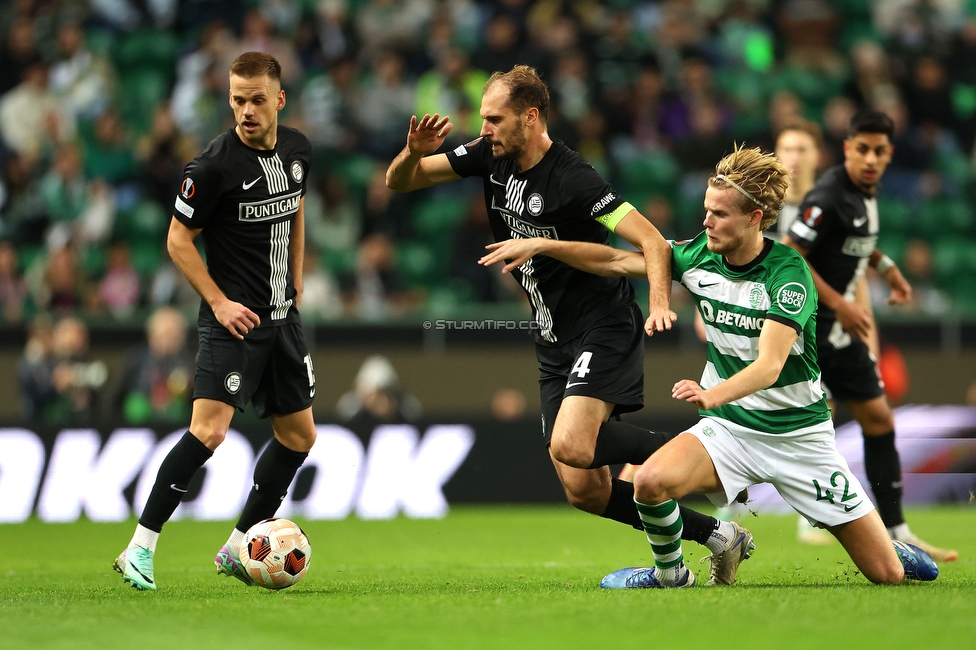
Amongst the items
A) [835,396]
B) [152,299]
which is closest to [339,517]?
[152,299]

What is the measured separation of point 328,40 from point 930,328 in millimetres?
7876

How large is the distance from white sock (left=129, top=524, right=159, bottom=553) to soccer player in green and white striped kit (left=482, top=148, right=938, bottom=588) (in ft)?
6.51

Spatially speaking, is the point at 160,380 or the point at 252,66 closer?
the point at 252,66

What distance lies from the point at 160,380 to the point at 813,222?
20.4 ft

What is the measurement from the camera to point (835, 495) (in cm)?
520

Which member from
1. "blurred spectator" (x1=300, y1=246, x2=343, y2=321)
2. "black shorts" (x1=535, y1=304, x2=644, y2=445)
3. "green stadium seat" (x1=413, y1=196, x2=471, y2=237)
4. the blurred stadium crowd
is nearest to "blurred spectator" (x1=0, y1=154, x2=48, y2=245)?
the blurred stadium crowd

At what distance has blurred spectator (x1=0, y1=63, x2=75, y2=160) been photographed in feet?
45.6

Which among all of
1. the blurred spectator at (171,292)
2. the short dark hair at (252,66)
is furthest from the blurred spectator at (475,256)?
the short dark hair at (252,66)

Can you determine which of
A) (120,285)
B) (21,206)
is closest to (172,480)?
(120,285)

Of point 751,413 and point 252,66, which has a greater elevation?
point 252,66

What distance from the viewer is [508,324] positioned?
11711 mm

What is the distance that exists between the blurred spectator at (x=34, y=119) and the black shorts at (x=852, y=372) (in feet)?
32.1

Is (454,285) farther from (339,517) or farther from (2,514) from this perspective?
(2,514)

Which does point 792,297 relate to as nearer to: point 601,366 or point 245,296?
point 601,366
